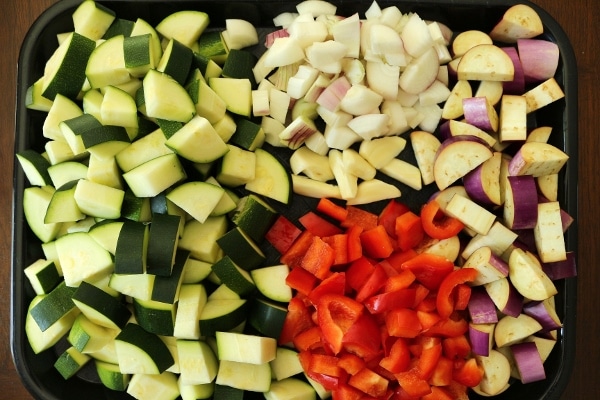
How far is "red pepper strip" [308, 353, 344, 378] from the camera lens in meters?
2.16

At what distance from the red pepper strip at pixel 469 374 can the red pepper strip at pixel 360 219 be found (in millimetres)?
636

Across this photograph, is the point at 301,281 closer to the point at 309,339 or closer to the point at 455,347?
the point at 309,339

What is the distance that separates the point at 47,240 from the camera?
2248mm

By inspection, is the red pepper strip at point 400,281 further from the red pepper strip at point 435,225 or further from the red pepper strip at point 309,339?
the red pepper strip at point 309,339

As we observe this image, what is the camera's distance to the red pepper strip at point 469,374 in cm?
220

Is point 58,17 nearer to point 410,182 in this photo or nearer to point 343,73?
point 343,73

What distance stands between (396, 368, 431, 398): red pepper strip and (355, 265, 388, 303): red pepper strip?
12.4 inches

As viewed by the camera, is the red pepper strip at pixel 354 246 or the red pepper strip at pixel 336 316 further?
the red pepper strip at pixel 354 246

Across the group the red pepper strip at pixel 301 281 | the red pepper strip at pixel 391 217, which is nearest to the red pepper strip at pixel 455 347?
the red pepper strip at pixel 391 217

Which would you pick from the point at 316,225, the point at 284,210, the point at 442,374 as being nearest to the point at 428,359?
the point at 442,374

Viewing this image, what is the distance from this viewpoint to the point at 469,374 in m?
2.20

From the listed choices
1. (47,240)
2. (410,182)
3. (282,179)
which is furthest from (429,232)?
(47,240)

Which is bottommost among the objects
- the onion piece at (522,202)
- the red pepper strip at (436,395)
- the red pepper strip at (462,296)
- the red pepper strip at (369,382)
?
the red pepper strip at (436,395)

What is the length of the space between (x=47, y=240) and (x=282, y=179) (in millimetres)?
939
